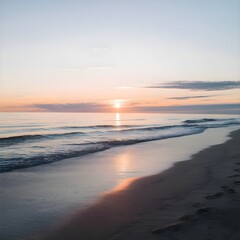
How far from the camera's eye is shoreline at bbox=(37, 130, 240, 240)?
5.00 m

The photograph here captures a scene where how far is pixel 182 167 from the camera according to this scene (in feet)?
37.1

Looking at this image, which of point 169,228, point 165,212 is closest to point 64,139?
point 165,212

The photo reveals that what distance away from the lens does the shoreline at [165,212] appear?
5004mm

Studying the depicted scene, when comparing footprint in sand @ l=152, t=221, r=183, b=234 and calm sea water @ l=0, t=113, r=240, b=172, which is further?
calm sea water @ l=0, t=113, r=240, b=172

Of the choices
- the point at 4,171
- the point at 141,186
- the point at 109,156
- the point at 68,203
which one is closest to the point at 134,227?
the point at 68,203

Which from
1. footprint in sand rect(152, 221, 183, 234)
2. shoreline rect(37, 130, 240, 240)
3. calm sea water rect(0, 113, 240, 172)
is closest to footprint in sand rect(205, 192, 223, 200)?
shoreline rect(37, 130, 240, 240)

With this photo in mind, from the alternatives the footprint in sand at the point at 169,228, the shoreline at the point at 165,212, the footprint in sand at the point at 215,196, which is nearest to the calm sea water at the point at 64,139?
the shoreline at the point at 165,212

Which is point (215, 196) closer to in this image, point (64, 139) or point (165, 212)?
point (165, 212)

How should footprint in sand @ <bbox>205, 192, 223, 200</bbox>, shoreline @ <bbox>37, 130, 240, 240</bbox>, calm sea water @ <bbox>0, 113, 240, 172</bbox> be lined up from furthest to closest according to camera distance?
calm sea water @ <bbox>0, 113, 240, 172</bbox>
footprint in sand @ <bbox>205, 192, 223, 200</bbox>
shoreline @ <bbox>37, 130, 240, 240</bbox>

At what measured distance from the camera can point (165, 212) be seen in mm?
6004

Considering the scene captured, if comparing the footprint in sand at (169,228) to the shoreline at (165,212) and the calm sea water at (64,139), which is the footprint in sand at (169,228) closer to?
the shoreline at (165,212)

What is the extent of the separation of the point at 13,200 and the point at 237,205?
4812 mm

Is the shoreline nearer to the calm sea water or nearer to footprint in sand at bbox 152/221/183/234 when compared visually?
footprint in sand at bbox 152/221/183/234

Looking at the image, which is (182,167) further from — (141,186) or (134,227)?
(134,227)
